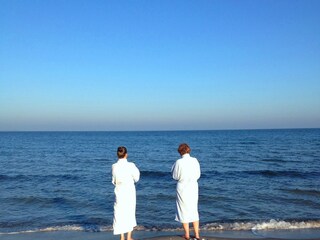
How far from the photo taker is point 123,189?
5848 mm

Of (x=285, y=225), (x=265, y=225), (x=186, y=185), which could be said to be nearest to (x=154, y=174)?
(x=265, y=225)

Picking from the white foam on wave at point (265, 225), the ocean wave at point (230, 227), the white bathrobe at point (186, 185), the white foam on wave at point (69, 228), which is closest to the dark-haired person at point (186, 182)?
the white bathrobe at point (186, 185)

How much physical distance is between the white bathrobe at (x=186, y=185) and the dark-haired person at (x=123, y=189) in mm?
816

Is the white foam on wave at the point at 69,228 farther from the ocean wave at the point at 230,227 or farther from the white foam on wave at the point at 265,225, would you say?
the white foam on wave at the point at 265,225

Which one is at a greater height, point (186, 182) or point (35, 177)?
point (186, 182)

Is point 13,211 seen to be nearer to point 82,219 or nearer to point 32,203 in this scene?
point 32,203

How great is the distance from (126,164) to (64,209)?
20.8 ft

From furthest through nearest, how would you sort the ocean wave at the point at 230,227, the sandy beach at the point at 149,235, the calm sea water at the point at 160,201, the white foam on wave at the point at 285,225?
the calm sea water at the point at 160,201, the white foam on wave at the point at 285,225, the ocean wave at the point at 230,227, the sandy beach at the point at 149,235

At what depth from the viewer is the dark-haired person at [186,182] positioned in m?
5.91

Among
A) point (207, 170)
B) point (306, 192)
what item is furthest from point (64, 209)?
point (207, 170)

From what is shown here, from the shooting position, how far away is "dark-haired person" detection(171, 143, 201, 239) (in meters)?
5.91

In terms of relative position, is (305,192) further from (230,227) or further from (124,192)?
(124,192)

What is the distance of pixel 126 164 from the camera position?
228 inches

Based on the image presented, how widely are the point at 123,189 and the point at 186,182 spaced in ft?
4.02
